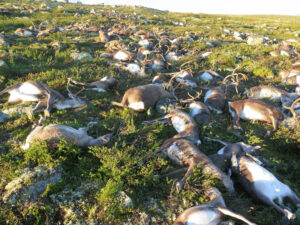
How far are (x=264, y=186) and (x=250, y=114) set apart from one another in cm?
336

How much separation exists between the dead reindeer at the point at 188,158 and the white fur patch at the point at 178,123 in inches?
24.4

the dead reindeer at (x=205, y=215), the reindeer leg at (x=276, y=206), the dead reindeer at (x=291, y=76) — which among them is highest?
the dead reindeer at (x=291, y=76)

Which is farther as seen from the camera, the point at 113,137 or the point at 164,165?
the point at 113,137

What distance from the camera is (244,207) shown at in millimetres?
3449

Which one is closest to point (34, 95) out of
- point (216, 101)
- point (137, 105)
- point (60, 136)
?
point (60, 136)

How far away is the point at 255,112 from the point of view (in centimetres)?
640

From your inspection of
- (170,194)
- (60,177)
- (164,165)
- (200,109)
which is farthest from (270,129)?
(60,177)

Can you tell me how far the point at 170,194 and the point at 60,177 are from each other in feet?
7.07

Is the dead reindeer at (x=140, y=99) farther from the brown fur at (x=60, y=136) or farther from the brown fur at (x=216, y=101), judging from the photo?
the brown fur at (x=216, y=101)

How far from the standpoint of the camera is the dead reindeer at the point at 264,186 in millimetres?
3606

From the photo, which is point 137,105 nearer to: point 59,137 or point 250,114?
point 59,137

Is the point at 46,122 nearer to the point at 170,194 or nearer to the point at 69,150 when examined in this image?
the point at 69,150

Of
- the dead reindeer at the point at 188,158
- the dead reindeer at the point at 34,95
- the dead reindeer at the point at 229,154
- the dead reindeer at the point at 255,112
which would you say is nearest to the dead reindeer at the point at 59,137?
the dead reindeer at the point at 188,158

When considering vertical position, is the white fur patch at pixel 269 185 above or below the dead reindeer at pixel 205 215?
below
